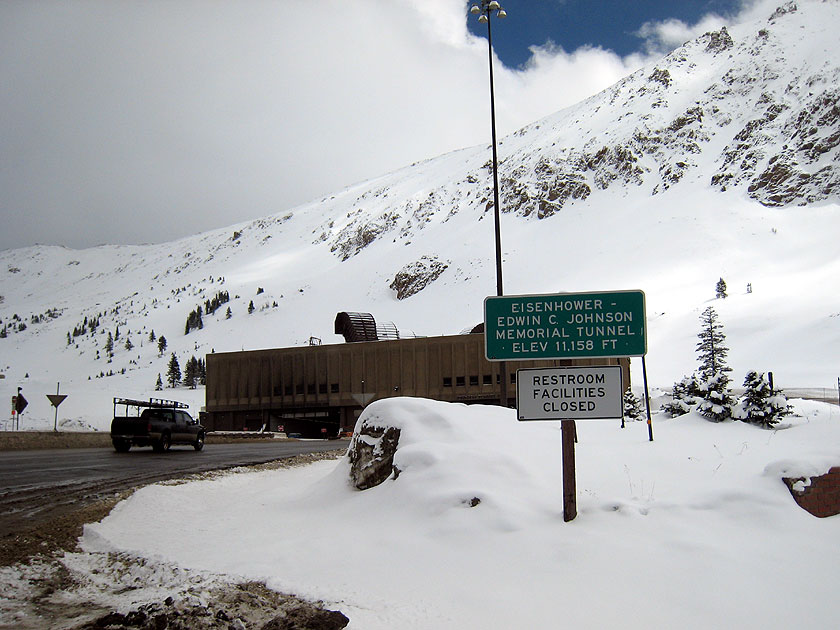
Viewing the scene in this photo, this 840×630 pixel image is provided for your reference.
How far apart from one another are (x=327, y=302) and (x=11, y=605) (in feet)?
624

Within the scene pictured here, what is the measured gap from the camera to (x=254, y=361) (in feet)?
232

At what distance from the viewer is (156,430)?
2475cm

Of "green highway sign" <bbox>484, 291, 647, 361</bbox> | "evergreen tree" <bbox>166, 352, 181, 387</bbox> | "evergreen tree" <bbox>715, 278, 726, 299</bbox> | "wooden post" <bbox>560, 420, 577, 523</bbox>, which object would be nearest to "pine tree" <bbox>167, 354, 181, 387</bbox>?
"evergreen tree" <bbox>166, 352, 181, 387</bbox>

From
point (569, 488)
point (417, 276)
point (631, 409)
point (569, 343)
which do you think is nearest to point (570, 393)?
point (569, 343)

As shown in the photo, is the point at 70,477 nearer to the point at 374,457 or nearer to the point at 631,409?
the point at 374,457

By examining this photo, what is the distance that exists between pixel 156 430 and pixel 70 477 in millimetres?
9875

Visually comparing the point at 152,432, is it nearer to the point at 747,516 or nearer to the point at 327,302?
the point at 747,516

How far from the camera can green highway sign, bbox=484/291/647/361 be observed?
7.71 metres

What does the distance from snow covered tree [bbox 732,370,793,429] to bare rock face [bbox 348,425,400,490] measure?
7.31 metres

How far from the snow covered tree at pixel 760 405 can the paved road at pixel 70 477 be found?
1190cm

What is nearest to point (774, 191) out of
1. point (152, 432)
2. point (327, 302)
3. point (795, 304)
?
point (795, 304)

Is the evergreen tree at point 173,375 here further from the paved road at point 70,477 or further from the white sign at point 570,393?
the white sign at point 570,393

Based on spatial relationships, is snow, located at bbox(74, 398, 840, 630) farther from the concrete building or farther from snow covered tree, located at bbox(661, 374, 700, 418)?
the concrete building

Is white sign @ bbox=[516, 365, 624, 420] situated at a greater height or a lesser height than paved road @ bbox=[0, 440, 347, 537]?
greater
